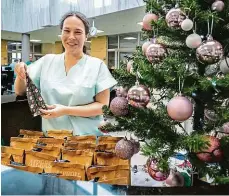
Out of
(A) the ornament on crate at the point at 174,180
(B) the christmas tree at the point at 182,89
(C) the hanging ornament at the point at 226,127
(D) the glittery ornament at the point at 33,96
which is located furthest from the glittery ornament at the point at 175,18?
(D) the glittery ornament at the point at 33,96

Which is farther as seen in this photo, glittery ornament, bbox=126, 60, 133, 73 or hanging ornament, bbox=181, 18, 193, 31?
glittery ornament, bbox=126, 60, 133, 73

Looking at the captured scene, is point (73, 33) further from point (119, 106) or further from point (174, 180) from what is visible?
point (174, 180)

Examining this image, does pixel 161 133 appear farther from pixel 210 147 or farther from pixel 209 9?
pixel 209 9

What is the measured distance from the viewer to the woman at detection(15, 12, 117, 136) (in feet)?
5.53

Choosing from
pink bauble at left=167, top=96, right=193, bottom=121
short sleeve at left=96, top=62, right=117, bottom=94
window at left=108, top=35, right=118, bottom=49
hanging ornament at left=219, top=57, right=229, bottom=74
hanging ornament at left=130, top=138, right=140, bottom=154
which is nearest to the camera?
pink bauble at left=167, top=96, right=193, bottom=121

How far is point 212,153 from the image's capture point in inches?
35.4

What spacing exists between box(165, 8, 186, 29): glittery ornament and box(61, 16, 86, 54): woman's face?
79cm

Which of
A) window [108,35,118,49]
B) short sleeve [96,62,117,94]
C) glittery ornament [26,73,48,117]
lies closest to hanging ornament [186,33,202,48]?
short sleeve [96,62,117,94]

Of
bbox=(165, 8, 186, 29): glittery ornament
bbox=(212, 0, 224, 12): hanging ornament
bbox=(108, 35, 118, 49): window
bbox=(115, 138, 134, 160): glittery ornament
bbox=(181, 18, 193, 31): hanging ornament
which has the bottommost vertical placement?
bbox=(115, 138, 134, 160): glittery ornament

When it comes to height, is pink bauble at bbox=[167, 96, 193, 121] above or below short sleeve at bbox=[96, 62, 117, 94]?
below

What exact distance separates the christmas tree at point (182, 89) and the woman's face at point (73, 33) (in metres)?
0.63

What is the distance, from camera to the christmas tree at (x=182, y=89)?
875 millimetres

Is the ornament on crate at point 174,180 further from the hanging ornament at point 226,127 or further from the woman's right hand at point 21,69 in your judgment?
the woman's right hand at point 21,69

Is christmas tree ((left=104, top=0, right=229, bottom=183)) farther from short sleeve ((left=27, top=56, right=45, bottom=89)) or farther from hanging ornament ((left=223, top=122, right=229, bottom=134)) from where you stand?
short sleeve ((left=27, top=56, right=45, bottom=89))
